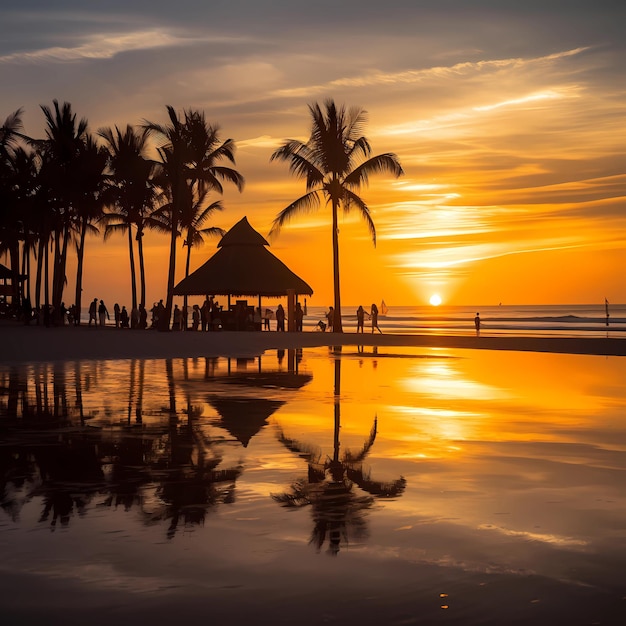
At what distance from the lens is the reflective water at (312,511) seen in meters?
4.49

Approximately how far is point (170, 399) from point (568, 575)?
33.8ft

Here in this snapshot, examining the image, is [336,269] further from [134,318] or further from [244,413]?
[244,413]

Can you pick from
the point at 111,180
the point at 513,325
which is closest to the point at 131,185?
the point at 111,180

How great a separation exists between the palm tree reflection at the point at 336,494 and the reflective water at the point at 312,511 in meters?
0.02

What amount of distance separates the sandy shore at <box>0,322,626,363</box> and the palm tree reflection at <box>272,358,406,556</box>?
16666mm

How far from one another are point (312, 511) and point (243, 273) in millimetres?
45473

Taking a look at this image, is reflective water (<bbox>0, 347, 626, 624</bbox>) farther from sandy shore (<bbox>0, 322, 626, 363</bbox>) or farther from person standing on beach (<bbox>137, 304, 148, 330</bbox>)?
person standing on beach (<bbox>137, 304, 148, 330</bbox>)

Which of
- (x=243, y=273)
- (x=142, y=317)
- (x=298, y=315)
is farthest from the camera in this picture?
(x=142, y=317)

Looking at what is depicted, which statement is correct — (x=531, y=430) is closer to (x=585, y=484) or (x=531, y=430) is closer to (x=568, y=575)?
(x=585, y=484)

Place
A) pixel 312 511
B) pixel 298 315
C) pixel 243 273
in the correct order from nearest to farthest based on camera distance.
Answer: pixel 312 511, pixel 298 315, pixel 243 273

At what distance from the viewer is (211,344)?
34156mm

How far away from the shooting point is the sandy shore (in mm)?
27333

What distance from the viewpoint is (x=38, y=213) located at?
52031 millimetres

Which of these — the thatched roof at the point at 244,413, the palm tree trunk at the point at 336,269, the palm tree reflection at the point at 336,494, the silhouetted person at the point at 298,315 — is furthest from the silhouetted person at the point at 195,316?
the palm tree reflection at the point at 336,494
